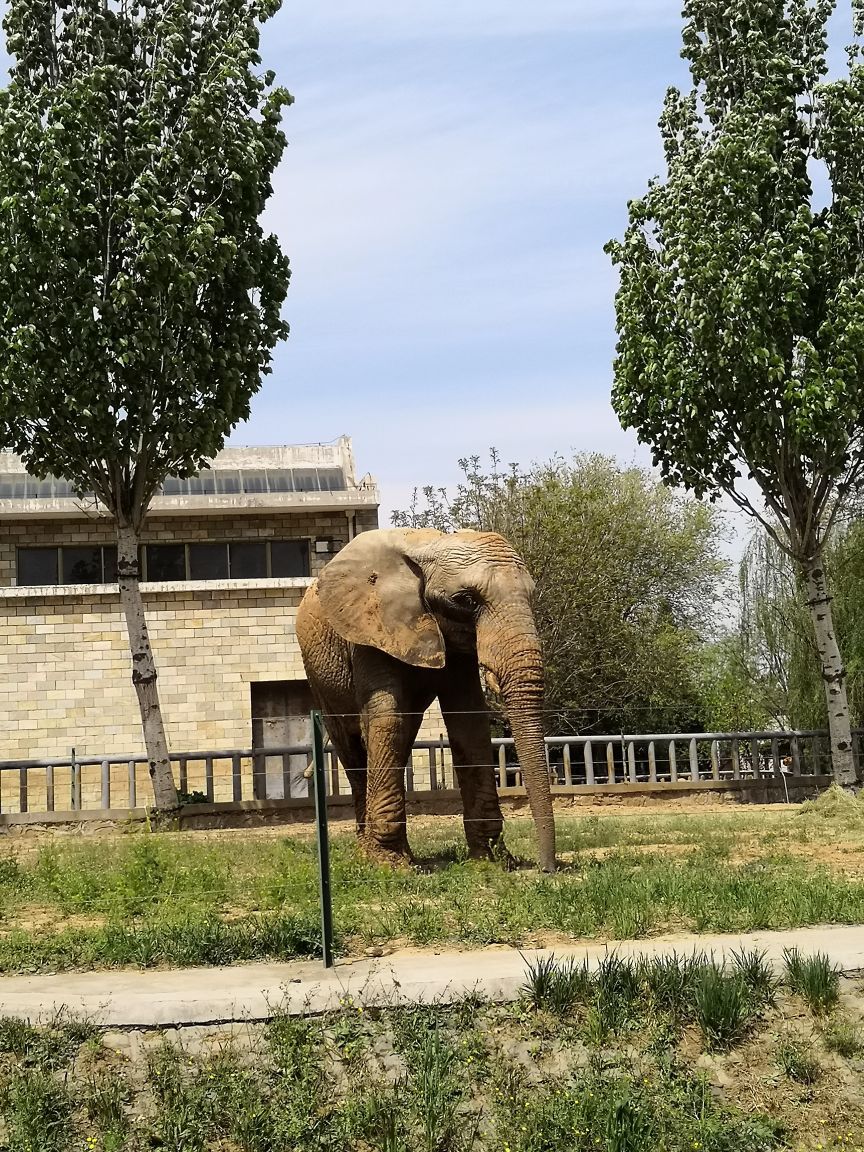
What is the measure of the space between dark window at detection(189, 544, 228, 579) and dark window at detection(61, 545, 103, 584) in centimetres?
200

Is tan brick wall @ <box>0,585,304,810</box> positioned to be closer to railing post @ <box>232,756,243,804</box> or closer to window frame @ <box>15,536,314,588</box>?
window frame @ <box>15,536,314,588</box>

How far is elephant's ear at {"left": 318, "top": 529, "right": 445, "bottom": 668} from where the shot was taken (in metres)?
12.0

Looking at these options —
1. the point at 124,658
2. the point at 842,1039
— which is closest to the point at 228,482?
the point at 124,658

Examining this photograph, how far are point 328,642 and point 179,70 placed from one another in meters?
10.2

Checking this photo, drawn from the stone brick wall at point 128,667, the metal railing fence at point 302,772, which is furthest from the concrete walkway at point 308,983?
the stone brick wall at point 128,667

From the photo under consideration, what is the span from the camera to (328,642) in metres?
14.2

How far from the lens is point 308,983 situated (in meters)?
8.18

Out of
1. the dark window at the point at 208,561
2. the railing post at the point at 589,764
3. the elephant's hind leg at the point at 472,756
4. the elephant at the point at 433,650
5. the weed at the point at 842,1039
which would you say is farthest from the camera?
the dark window at the point at 208,561

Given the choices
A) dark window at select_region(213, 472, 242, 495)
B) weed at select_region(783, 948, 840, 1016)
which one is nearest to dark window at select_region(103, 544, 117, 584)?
dark window at select_region(213, 472, 242, 495)

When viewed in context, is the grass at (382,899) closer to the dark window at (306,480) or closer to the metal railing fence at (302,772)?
the metal railing fence at (302,772)

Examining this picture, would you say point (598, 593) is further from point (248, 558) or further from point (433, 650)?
point (433, 650)

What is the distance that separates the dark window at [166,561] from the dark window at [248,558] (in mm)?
1085

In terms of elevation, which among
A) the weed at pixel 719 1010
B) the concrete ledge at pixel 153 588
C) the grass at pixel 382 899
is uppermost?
the concrete ledge at pixel 153 588

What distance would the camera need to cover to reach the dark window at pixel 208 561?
30.6 metres
